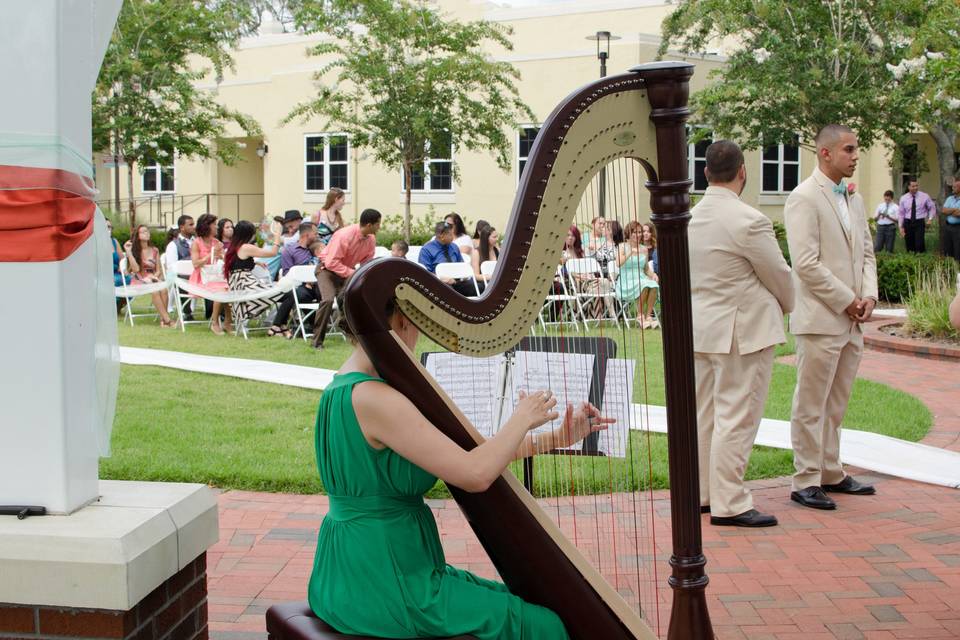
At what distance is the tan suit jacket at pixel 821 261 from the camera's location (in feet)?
20.0

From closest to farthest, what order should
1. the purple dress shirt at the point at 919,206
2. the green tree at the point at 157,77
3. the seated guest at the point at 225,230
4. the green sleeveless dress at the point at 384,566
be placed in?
the green sleeveless dress at the point at 384,566
the seated guest at the point at 225,230
the purple dress shirt at the point at 919,206
the green tree at the point at 157,77

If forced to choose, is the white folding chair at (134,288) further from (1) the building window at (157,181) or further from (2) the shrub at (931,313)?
(1) the building window at (157,181)

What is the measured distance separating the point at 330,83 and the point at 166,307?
47.4 ft

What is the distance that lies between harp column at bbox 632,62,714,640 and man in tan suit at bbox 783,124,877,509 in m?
3.10

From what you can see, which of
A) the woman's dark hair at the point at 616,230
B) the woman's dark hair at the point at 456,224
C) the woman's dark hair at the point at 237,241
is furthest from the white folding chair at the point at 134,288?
the woman's dark hair at the point at 616,230

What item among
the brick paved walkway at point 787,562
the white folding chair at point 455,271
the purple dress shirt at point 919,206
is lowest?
the brick paved walkway at point 787,562

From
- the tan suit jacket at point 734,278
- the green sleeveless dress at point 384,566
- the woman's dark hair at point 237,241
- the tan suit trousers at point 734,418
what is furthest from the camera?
the woman's dark hair at point 237,241

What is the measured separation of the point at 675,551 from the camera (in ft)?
10.8

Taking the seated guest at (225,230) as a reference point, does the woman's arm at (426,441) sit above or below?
below

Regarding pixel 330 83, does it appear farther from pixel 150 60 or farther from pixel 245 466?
pixel 245 466

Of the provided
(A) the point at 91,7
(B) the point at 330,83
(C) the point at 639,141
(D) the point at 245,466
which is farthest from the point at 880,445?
(B) the point at 330,83

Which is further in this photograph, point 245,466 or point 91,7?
point 245,466

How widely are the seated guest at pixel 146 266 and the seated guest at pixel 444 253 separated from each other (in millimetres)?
3696

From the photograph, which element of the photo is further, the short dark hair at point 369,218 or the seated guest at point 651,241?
the short dark hair at point 369,218
